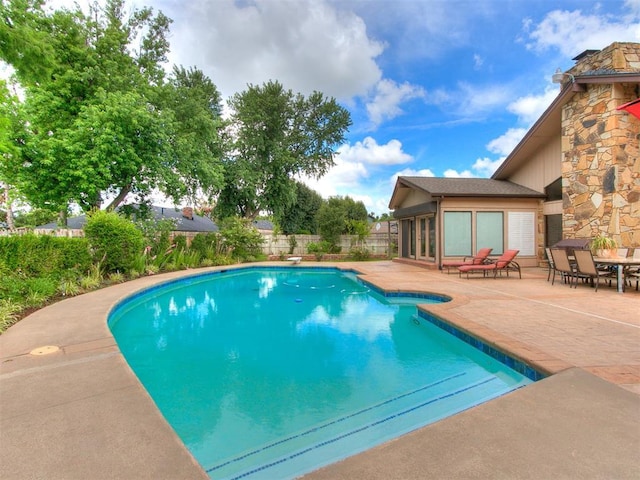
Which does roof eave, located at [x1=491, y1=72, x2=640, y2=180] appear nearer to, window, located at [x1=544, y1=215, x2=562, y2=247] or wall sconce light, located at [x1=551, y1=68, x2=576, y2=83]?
wall sconce light, located at [x1=551, y1=68, x2=576, y2=83]

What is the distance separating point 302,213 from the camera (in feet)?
106

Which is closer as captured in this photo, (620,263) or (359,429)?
(359,429)

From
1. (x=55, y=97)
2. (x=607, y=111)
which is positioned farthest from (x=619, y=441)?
(x=55, y=97)

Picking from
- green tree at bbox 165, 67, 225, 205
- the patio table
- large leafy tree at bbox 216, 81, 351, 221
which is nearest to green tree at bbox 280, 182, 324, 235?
large leafy tree at bbox 216, 81, 351, 221

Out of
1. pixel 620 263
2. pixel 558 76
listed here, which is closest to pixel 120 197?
pixel 620 263

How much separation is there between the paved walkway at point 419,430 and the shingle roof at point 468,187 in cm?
928

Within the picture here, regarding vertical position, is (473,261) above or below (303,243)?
below

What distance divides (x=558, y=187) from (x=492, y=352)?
11754 millimetres

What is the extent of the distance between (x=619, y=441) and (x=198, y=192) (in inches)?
915

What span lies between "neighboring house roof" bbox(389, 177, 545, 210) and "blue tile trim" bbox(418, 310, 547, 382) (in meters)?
8.41

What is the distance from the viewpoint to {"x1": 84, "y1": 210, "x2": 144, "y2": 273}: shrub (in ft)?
35.4

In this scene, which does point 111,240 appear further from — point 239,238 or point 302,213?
point 302,213

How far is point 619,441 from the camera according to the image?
2.20 meters

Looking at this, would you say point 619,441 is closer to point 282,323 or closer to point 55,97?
point 282,323
